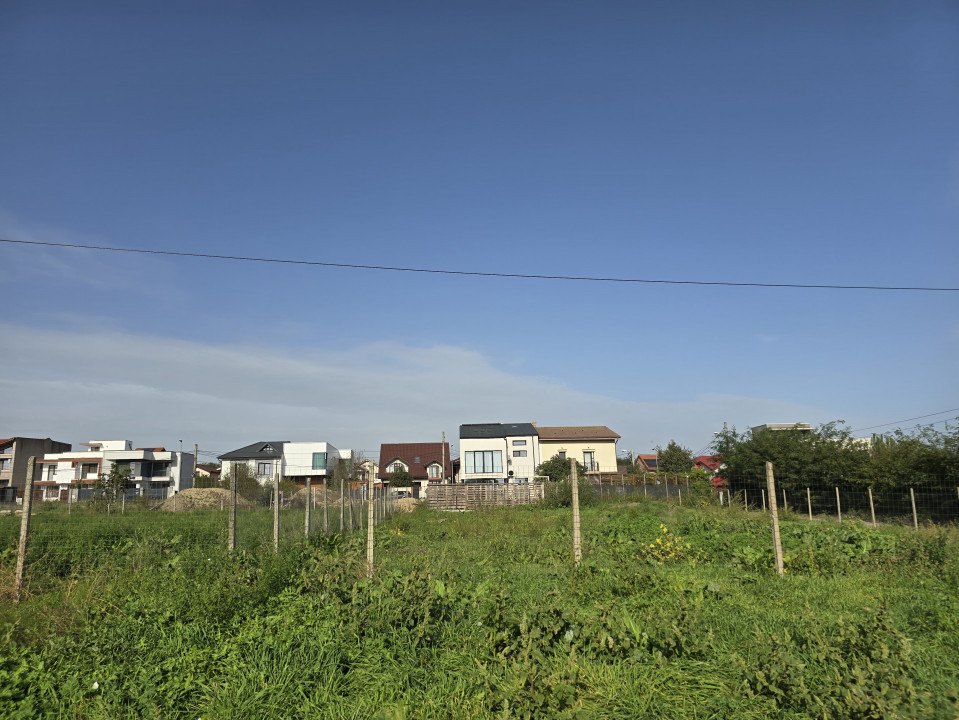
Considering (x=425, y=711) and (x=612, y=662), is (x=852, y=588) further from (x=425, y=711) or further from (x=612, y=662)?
(x=425, y=711)

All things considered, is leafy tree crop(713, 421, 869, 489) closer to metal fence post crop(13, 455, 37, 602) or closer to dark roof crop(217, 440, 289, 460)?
metal fence post crop(13, 455, 37, 602)

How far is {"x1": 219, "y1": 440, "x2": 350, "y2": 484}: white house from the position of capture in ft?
210

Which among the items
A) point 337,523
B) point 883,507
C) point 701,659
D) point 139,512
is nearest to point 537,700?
point 701,659

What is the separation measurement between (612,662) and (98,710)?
13.1 ft

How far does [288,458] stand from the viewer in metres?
65.9

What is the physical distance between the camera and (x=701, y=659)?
5.14 m

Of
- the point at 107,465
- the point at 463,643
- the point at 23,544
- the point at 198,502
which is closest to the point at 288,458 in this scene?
the point at 107,465

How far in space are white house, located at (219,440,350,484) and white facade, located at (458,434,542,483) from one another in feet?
61.0

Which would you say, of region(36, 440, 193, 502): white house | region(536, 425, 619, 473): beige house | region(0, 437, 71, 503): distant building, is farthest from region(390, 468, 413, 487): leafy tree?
region(0, 437, 71, 503): distant building

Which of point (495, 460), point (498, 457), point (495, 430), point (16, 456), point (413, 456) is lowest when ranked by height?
point (495, 460)

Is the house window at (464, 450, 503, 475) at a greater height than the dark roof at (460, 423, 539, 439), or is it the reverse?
the dark roof at (460, 423, 539, 439)

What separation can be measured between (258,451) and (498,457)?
2854 cm

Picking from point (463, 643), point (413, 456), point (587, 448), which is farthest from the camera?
point (413, 456)

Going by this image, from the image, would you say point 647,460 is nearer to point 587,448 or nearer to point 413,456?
point 587,448
